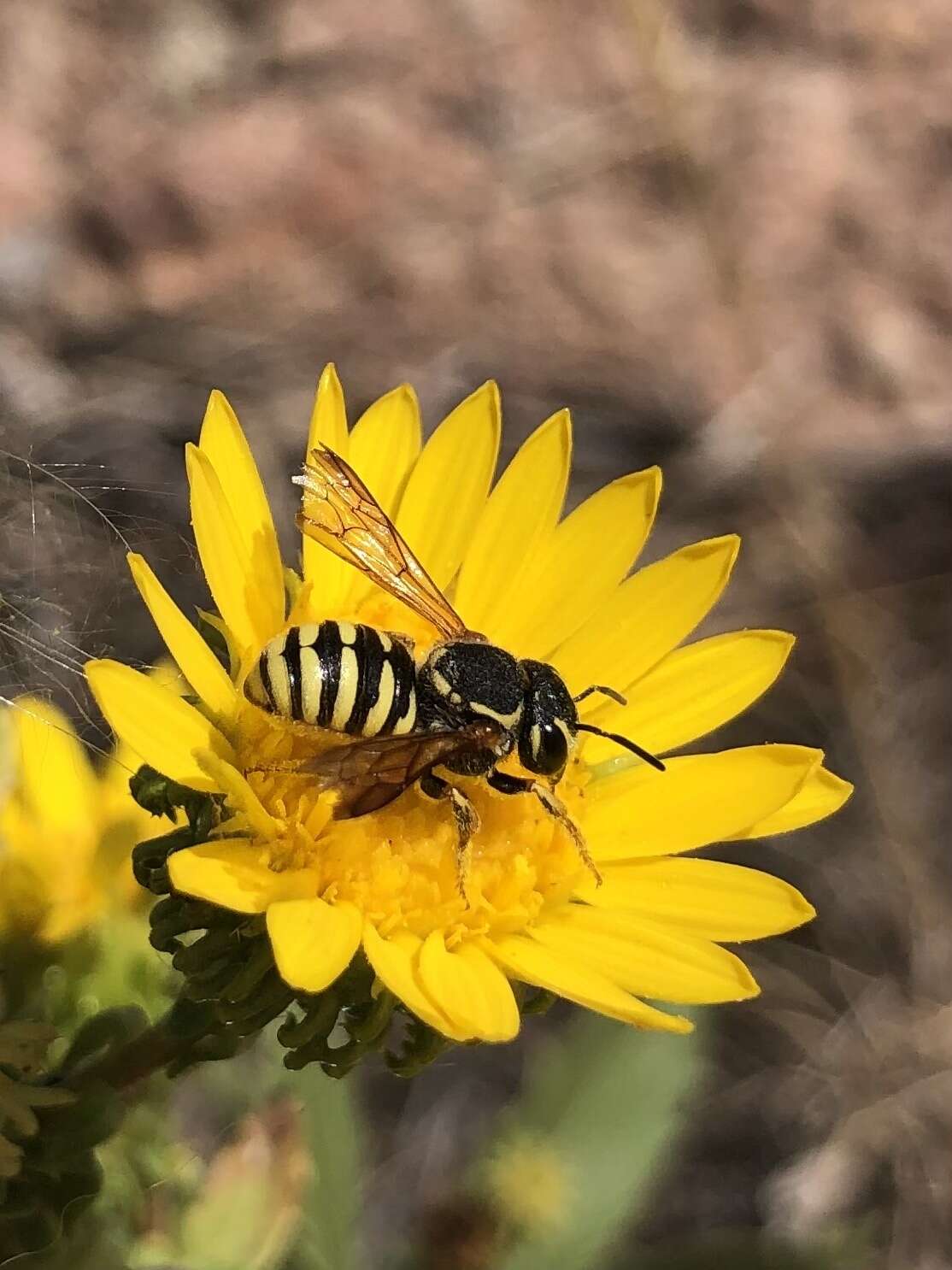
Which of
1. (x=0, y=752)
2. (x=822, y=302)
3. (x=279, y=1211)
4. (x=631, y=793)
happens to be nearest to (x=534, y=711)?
(x=631, y=793)

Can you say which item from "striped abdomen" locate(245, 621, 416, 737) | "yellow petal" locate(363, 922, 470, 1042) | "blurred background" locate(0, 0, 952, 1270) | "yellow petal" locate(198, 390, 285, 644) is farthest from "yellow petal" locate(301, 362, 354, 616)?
"blurred background" locate(0, 0, 952, 1270)

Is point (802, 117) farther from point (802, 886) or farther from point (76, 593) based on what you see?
point (76, 593)

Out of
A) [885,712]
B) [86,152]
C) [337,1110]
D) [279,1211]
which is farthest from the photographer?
[885,712]

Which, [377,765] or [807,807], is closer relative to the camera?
[377,765]

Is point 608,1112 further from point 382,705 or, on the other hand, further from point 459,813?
point 382,705

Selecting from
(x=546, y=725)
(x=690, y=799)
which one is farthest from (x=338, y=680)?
(x=690, y=799)

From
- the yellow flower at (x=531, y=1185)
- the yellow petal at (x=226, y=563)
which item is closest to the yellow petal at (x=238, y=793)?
the yellow petal at (x=226, y=563)
